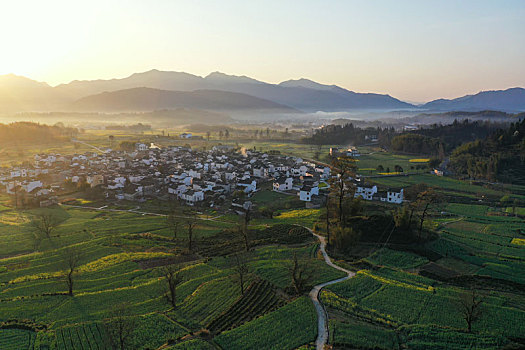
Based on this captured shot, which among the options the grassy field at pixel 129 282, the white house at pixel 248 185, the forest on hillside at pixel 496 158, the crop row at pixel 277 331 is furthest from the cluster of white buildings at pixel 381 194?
the crop row at pixel 277 331

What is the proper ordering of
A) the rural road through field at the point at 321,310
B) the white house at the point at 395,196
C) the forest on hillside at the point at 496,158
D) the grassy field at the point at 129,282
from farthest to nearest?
the forest on hillside at the point at 496,158 → the white house at the point at 395,196 → the grassy field at the point at 129,282 → the rural road through field at the point at 321,310

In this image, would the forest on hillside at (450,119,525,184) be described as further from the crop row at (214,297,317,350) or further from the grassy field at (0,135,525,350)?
the crop row at (214,297,317,350)

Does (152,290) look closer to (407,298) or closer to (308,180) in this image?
(407,298)

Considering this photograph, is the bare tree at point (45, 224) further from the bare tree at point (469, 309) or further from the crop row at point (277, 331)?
the bare tree at point (469, 309)

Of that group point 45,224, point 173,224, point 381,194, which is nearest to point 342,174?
point 173,224

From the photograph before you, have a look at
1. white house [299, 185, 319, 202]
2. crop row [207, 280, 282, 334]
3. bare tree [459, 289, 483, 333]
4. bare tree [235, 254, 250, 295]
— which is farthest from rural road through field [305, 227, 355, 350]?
white house [299, 185, 319, 202]

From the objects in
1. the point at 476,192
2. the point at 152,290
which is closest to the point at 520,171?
the point at 476,192
